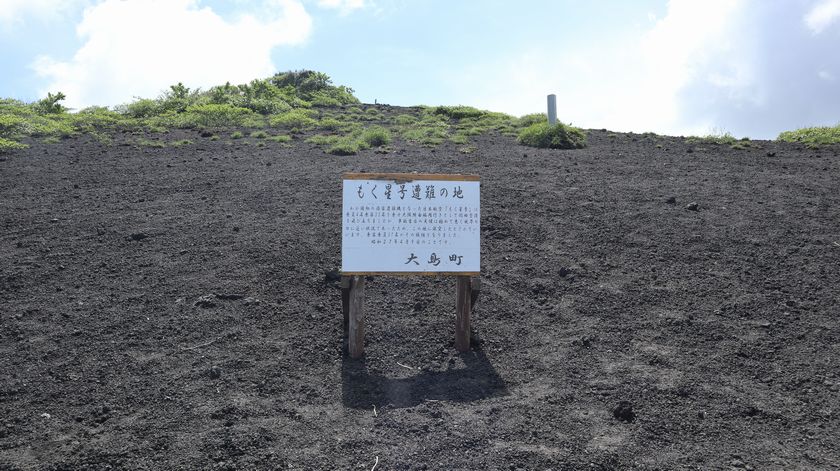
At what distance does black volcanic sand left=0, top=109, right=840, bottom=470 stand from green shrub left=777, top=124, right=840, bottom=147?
4105 millimetres

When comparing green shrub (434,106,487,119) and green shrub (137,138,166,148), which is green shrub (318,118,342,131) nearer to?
green shrub (434,106,487,119)

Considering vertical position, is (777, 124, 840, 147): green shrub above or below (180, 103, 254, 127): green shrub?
below

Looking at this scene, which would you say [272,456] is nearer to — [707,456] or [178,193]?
[707,456]

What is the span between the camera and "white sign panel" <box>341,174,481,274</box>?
19.3ft

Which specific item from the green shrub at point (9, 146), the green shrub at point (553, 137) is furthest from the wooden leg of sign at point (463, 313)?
the green shrub at point (9, 146)

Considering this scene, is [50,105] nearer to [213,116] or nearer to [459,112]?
[213,116]

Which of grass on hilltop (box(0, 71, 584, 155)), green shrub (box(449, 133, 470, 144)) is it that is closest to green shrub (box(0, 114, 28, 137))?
grass on hilltop (box(0, 71, 584, 155))

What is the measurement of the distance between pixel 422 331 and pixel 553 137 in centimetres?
824

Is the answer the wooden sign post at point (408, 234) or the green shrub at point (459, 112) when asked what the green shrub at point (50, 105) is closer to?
the green shrub at point (459, 112)

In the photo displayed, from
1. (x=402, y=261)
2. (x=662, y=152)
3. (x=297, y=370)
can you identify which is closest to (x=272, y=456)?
(x=297, y=370)

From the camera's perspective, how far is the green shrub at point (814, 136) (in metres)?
14.1

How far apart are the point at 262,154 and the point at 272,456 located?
854 cm

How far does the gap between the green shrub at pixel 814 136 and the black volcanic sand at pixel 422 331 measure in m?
4.11

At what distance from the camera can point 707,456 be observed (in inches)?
179
